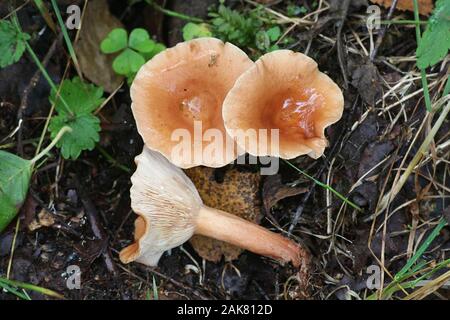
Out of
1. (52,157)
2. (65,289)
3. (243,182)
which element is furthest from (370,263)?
(52,157)

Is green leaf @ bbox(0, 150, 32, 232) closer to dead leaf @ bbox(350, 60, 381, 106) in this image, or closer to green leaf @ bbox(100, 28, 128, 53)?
green leaf @ bbox(100, 28, 128, 53)

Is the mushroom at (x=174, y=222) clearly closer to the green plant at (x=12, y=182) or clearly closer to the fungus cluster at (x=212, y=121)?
the fungus cluster at (x=212, y=121)

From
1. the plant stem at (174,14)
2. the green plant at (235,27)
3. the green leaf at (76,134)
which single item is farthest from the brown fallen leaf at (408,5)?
the green leaf at (76,134)

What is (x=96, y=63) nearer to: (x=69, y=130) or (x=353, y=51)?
(x=69, y=130)

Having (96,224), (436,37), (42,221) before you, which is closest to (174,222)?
(96,224)

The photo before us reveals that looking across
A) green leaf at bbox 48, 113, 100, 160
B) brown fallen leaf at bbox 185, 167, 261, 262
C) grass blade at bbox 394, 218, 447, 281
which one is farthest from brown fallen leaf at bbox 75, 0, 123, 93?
grass blade at bbox 394, 218, 447, 281

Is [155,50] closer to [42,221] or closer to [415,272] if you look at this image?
[42,221]
